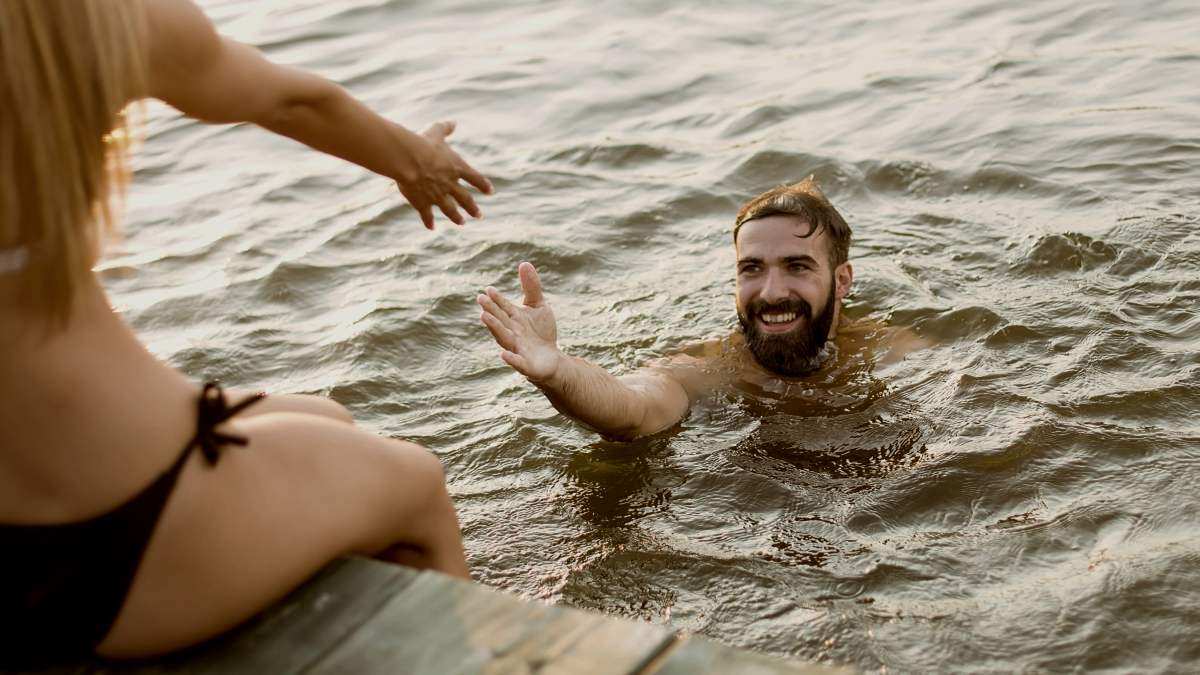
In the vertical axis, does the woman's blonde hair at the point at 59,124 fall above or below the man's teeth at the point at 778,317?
above

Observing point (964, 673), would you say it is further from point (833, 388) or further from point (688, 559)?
point (833, 388)

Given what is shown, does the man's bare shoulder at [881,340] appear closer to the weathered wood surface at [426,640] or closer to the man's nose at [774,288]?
the man's nose at [774,288]

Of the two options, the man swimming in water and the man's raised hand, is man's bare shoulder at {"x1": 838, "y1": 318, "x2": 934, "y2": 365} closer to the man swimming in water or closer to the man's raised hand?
the man swimming in water

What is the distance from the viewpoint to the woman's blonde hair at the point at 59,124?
1.94 m

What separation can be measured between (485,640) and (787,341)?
3.48 meters

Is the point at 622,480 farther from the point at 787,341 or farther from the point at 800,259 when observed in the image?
the point at 800,259

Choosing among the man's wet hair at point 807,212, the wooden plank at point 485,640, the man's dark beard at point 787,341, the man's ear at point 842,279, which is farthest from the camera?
the man's ear at point 842,279

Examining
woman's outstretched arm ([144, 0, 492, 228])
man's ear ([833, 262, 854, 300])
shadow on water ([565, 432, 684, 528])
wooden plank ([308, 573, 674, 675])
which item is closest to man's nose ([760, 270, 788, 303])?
man's ear ([833, 262, 854, 300])

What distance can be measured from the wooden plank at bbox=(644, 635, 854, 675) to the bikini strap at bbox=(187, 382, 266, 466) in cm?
85

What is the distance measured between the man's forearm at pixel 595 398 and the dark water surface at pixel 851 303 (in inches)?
9.1

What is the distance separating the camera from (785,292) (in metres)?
5.75

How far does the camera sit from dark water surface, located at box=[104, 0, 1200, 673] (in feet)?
13.8

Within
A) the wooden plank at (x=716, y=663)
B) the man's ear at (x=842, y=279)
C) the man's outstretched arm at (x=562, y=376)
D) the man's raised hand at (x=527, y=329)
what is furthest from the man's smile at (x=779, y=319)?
the wooden plank at (x=716, y=663)

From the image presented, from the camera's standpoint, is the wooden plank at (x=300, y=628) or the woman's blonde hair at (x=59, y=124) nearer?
the woman's blonde hair at (x=59, y=124)
